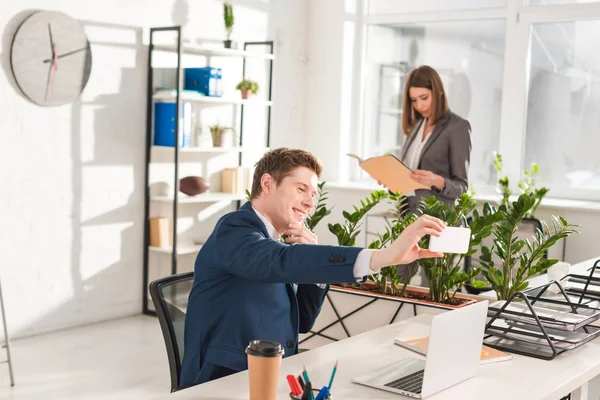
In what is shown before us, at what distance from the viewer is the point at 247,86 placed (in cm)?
564

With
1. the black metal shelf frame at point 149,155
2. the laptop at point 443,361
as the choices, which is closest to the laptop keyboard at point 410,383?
the laptop at point 443,361

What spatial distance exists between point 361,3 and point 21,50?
300 cm

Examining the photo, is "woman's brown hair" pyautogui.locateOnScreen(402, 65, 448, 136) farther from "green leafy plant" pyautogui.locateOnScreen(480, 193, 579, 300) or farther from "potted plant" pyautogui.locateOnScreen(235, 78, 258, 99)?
"potted plant" pyautogui.locateOnScreen(235, 78, 258, 99)

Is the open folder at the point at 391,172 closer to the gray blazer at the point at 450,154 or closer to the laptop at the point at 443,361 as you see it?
the gray blazer at the point at 450,154

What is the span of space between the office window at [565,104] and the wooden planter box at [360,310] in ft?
10.4

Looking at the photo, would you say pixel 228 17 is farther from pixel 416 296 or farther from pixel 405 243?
pixel 405 243

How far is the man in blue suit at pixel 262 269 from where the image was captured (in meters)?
1.77

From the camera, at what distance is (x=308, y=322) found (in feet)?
7.19

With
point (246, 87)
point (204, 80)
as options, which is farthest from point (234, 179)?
point (204, 80)

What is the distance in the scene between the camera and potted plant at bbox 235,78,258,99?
18.5ft

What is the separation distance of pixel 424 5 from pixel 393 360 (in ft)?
15.5

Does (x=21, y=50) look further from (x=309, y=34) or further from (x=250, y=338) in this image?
(x=250, y=338)

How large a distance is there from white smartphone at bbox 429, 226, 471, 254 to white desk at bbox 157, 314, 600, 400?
0.29m

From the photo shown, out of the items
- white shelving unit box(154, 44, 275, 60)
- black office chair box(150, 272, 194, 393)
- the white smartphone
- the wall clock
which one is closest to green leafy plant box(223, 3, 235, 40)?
white shelving unit box(154, 44, 275, 60)
